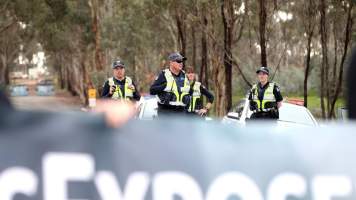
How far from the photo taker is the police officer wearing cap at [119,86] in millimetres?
9656

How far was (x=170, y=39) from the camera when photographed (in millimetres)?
49531

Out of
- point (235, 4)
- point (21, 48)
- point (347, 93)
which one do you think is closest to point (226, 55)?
point (235, 4)

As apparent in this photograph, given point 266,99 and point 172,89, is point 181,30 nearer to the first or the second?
point 266,99

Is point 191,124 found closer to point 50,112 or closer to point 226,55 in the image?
point 50,112

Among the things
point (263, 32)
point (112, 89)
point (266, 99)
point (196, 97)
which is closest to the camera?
point (112, 89)

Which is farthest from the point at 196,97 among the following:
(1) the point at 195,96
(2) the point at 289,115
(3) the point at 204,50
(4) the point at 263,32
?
(3) the point at 204,50

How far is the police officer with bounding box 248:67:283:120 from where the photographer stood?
32.9 feet

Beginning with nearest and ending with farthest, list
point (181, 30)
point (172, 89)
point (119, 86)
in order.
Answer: point (172, 89)
point (119, 86)
point (181, 30)

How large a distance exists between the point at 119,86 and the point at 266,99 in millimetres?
2129

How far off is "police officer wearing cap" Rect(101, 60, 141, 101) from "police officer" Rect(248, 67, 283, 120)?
1775 millimetres

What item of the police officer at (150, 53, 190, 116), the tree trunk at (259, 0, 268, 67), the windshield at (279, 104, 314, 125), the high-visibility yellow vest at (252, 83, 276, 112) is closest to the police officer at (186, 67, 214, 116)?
the police officer at (150, 53, 190, 116)

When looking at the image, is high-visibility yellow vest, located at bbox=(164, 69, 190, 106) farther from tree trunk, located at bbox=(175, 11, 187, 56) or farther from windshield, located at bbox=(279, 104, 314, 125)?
tree trunk, located at bbox=(175, 11, 187, 56)

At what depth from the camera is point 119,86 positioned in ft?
32.0

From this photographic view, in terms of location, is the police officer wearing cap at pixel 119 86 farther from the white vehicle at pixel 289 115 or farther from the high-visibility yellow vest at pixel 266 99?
the high-visibility yellow vest at pixel 266 99
